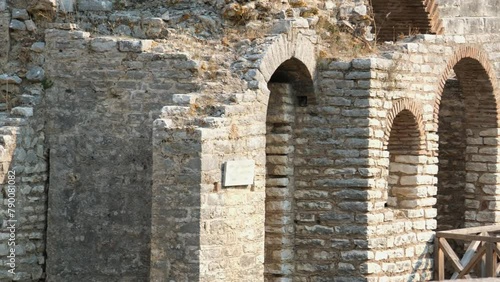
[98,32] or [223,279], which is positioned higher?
[98,32]

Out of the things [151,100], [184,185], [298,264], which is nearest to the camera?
[184,185]

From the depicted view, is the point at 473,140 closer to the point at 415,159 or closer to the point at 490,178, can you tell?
the point at 490,178

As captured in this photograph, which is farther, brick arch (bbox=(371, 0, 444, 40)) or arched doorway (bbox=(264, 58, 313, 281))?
brick arch (bbox=(371, 0, 444, 40))

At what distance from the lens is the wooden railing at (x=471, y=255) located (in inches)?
789

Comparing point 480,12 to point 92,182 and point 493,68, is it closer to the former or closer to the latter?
point 493,68

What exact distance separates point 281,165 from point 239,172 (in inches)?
88.3

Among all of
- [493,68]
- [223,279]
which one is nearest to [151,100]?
[223,279]

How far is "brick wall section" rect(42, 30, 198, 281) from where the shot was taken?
17.5m

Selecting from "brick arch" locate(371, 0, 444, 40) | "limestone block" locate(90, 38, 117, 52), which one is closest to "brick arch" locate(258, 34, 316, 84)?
"limestone block" locate(90, 38, 117, 52)

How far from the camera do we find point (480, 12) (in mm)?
22797

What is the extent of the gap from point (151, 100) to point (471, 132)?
697cm

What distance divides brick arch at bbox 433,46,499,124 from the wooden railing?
1.54 metres

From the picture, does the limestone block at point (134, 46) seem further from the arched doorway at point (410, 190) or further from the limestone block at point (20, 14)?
the arched doorway at point (410, 190)

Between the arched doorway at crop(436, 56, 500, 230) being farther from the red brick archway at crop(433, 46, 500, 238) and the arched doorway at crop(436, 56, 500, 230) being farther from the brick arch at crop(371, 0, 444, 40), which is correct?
the brick arch at crop(371, 0, 444, 40)
